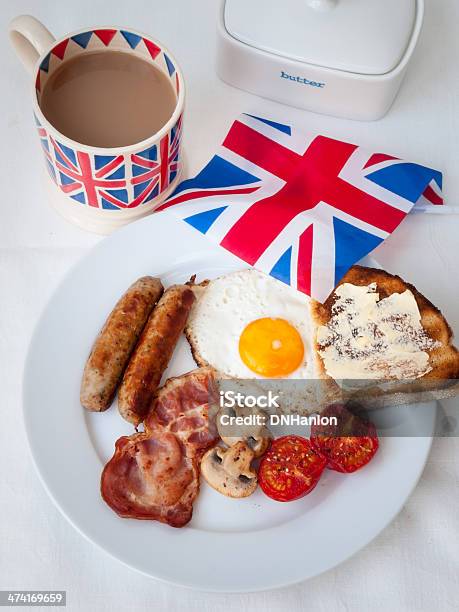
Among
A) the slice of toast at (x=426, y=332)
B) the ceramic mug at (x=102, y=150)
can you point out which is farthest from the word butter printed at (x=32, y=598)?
the ceramic mug at (x=102, y=150)

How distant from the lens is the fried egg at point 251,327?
77.0 inches

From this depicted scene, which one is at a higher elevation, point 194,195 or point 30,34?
point 30,34

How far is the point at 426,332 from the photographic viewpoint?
193cm

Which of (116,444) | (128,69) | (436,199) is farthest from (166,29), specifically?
(116,444)

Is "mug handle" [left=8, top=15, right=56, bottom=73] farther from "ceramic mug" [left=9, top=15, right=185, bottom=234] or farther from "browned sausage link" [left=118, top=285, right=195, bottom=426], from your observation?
"browned sausage link" [left=118, top=285, right=195, bottom=426]

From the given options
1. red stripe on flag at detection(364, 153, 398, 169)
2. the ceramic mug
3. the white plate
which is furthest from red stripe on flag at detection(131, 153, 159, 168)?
red stripe on flag at detection(364, 153, 398, 169)

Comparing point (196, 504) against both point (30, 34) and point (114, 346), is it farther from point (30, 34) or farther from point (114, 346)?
point (30, 34)

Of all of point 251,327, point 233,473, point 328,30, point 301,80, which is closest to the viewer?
point 233,473

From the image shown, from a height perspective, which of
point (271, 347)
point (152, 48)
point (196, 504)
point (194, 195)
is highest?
point (152, 48)

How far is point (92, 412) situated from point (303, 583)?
648 mm

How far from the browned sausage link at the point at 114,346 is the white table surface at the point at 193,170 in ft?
0.37

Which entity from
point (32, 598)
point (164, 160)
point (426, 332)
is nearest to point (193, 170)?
point (164, 160)

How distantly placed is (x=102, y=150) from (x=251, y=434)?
2.50 feet

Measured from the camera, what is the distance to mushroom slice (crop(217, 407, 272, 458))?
1810 millimetres
